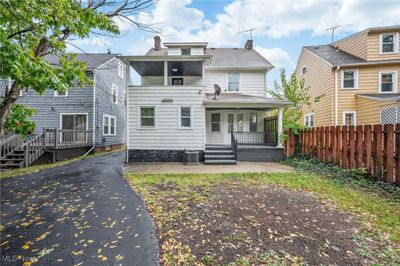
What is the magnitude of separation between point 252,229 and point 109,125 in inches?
639

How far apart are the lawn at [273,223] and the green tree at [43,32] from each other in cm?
346

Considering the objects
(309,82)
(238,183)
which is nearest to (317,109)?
(309,82)

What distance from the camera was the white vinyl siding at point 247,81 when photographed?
14.2 m

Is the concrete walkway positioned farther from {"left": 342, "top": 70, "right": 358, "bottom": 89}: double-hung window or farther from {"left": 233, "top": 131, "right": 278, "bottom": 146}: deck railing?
{"left": 342, "top": 70, "right": 358, "bottom": 89}: double-hung window

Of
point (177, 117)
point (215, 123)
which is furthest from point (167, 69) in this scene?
point (215, 123)

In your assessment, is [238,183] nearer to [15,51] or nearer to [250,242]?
[250,242]

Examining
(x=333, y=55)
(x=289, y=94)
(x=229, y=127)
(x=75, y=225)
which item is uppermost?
(x=333, y=55)

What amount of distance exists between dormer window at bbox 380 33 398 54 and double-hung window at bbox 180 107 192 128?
1490cm

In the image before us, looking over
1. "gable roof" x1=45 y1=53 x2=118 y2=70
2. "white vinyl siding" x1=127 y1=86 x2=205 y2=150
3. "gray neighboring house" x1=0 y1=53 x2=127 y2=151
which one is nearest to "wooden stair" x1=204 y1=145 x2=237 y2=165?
"white vinyl siding" x1=127 y1=86 x2=205 y2=150

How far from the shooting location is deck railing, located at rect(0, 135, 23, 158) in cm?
927

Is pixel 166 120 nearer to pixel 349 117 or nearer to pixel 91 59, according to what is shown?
pixel 91 59

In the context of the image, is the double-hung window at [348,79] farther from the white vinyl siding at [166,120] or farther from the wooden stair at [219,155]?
the white vinyl siding at [166,120]

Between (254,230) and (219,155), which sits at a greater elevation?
(219,155)

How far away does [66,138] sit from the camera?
39.8ft
